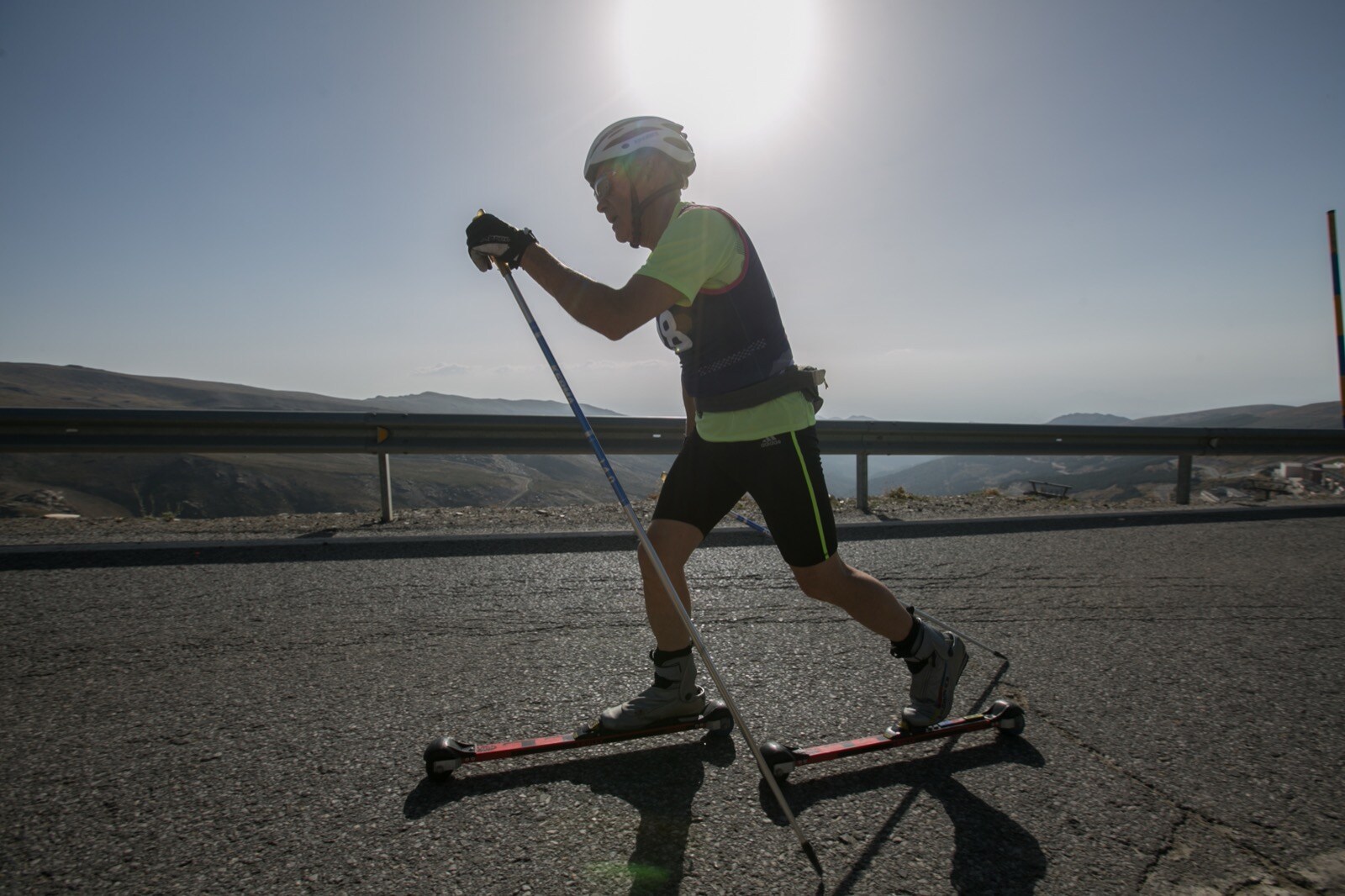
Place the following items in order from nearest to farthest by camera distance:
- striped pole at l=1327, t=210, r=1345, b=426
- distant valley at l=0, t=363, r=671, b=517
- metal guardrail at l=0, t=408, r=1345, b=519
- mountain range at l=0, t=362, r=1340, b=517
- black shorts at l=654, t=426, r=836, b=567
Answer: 1. black shorts at l=654, t=426, r=836, b=567
2. metal guardrail at l=0, t=408, r=1345, b=519
3. striped pole at l=1327, t=210, r=1345, b=426
4. mountain range at l=0, t=362, r=1340, b=517
5. distant valley at l=0, t=363, r=671, b=517

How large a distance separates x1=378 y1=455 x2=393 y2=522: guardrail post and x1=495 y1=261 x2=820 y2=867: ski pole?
4342 mm

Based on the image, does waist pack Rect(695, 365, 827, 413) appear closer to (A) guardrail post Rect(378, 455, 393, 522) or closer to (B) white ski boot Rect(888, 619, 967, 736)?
(B) white ski boot Rect(888, 619, 967, 736)

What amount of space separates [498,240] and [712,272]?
30.2 inches

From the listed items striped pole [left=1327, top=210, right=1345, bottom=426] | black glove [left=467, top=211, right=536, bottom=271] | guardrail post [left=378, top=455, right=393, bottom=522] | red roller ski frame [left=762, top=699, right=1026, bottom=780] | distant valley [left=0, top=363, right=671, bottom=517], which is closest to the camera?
red roller ski frame [left=762, top=699, right=1026, bottom=780]

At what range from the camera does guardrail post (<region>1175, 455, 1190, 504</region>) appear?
816cm

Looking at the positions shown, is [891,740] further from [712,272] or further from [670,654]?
[712,272]

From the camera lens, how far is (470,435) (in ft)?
22.7

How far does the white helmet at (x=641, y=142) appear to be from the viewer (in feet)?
8.32

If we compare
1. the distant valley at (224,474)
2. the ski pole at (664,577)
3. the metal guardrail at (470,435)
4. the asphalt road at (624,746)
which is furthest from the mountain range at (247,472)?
the ski pole at (664,577)

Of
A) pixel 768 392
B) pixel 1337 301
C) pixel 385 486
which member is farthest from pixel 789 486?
pixel 1337 301

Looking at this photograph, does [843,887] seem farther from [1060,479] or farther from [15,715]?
[1060,479]

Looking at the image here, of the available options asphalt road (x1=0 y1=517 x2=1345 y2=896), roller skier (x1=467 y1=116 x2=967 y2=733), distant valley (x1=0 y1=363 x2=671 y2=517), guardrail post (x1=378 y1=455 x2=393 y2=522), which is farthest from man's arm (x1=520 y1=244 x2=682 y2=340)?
distant valley (x1=0 y1=363 x2=671 y2=517)

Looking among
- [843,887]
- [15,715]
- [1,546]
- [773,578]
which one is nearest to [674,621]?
[843,887]

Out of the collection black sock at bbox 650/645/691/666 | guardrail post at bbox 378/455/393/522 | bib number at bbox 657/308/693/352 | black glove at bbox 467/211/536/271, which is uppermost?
black glove at bbox 467/211/536/271
